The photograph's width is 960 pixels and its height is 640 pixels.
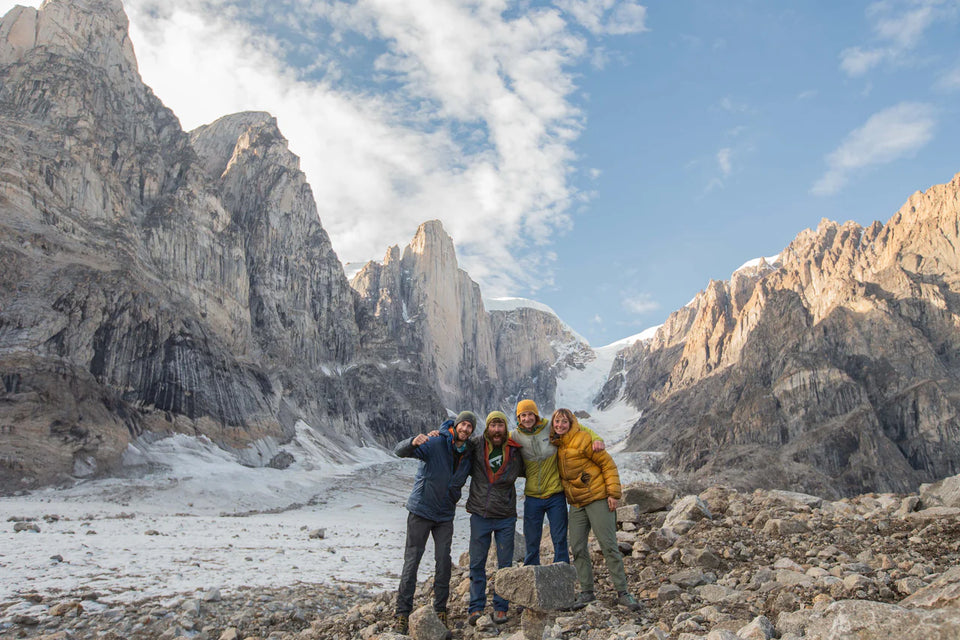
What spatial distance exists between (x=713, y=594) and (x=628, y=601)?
35.6 inches

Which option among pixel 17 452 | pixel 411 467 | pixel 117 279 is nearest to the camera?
pixel 17 452

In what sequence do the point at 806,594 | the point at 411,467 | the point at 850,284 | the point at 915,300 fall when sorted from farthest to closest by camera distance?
the point at 850,284
the point at 915,300
the point at 411,467
the point at 806,594

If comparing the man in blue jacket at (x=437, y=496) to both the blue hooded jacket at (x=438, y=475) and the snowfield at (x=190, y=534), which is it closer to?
the blue hooded jacket at (x=438, y=475)

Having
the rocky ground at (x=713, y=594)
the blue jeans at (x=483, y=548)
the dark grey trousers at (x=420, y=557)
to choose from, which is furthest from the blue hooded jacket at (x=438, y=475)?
the rocky ground at (x=713, y=594)

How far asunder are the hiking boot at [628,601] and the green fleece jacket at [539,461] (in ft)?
4.25

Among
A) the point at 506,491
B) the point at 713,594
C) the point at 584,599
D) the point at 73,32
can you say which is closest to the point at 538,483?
the point at 506,491

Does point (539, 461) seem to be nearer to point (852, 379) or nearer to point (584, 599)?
point (584, 599)

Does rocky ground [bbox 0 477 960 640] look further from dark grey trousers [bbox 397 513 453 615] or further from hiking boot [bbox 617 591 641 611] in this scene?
dark grey trousers [bbox 397 513 453 615]

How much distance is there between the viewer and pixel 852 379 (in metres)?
90.2

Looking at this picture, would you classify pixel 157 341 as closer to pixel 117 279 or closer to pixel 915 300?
pixel 117 279

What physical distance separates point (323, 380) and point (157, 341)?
157ft

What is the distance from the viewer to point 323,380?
96.4 metres

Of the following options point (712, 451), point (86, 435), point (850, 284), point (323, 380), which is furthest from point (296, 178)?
point (850, 284)

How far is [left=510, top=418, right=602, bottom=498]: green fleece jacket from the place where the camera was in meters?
6.86
